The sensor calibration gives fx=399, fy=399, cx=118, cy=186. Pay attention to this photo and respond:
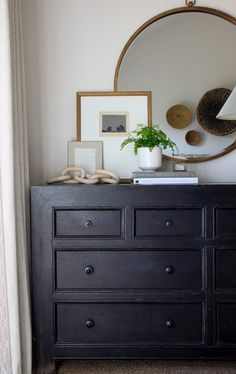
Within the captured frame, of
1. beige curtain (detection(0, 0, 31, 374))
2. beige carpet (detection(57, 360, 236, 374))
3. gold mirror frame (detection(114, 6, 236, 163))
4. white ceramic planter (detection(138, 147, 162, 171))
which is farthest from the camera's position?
gold mirror frame (detection(114, 6, 236, 163))

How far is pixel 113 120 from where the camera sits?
8.32 feet

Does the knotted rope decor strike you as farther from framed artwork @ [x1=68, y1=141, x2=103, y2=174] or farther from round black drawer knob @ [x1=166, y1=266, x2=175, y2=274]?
round black drawer knob @ [x1=166, y1=266, x2=175, y2=274]

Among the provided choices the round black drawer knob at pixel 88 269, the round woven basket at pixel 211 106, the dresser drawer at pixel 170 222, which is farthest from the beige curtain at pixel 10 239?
the round woven basket at pixel 211 106

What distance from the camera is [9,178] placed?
1889mm

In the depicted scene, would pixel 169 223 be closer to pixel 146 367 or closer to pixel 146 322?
pixel 146 322

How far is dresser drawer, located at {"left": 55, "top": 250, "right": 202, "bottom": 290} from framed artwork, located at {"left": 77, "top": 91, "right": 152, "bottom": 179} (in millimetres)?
653

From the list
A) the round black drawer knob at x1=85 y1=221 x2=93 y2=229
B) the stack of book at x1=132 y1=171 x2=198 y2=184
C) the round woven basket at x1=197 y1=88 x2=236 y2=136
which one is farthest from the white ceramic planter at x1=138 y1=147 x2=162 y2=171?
the round black drawer knob at x1=85 y1=221 x2=93 y2=229

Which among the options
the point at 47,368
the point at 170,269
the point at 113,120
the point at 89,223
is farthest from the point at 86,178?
the point at 47,368

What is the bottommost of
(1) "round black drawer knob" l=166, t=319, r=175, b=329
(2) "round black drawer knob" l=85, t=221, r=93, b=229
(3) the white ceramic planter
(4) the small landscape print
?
(1) "round black drawer knob" l=166, t=319, r=175, b=329

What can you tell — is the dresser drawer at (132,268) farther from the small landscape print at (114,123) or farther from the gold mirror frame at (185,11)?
Answer: the small landscape print at (114,123)

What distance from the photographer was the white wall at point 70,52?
2.52m

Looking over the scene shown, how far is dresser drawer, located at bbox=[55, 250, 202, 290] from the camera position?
2051 mm

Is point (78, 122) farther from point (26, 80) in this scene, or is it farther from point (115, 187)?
point (115, 187)

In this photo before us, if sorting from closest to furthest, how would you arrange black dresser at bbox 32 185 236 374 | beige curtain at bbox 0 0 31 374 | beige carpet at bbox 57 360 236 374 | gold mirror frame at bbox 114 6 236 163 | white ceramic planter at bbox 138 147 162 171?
beige curtain at bbox 0 0 31 374 → black dresser at bbox 32 185 236 374 → beige carpet at bbox 57 360 236 374 → white ceramic planter at bbox 138 147 162 171 → gold mirror frame at bbox 114 6 236 163
